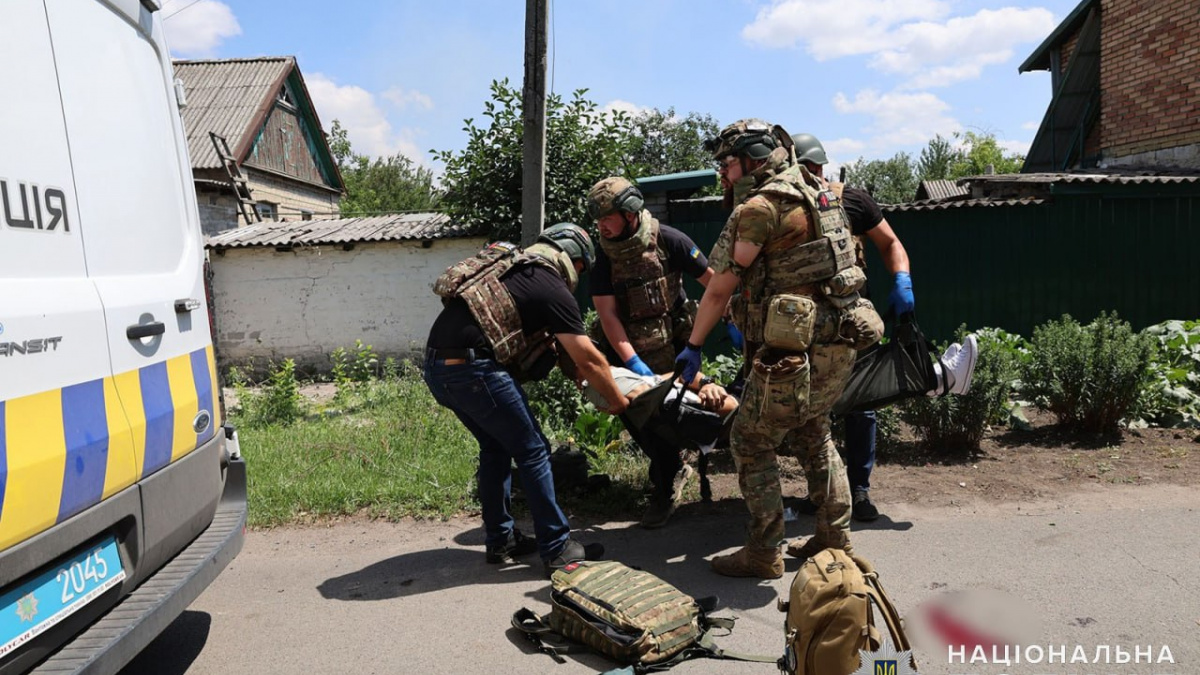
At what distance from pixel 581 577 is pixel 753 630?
714 mm

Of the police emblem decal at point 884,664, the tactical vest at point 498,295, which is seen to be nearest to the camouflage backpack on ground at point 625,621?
the police emblem decal at point 884,664

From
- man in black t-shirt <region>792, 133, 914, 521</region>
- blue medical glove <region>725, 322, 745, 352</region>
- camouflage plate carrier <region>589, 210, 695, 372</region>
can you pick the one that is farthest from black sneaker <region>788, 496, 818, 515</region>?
camouflage plate carrier <region>589, 210, 695, 372</region>

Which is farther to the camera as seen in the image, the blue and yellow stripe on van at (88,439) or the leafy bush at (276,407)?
the leafy bush at (276,407)

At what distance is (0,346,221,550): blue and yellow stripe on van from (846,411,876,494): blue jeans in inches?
128

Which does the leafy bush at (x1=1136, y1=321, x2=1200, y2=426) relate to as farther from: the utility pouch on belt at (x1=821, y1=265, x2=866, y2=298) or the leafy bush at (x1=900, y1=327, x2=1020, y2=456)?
the utility pouch on belt at (x1=821, y1=265, x2=866, y2=298)

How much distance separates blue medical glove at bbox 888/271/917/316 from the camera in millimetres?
4398

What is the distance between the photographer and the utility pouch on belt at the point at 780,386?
3.47 meters

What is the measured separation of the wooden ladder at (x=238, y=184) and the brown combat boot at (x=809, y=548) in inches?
549

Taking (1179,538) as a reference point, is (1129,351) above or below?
above

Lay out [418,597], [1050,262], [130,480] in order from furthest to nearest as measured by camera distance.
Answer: [1050,262]
[418,597]
[130,480]

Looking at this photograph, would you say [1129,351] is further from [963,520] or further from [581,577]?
→ [581,577]

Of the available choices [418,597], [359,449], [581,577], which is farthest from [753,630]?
[359,449]

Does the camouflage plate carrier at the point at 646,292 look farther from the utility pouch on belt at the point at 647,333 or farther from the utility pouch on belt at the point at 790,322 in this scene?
the utility pouch on belt at the point at 790,322

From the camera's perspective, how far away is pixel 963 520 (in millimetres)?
4445
